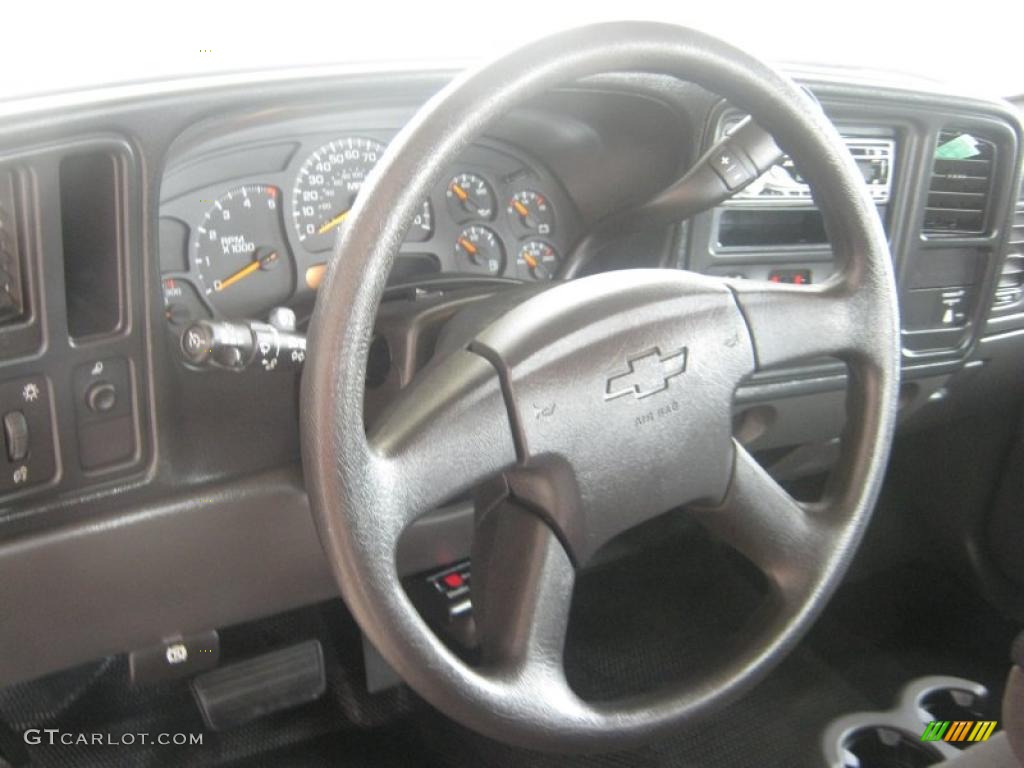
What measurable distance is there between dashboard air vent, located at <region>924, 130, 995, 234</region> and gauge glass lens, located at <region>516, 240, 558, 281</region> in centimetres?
58

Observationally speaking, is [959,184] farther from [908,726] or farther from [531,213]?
[908,726]

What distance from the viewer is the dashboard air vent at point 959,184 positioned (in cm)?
155

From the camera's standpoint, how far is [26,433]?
36.0 inches

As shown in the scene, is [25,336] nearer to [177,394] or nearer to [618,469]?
[177,394]

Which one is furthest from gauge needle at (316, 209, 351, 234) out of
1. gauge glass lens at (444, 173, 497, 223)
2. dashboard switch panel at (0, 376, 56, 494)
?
dashboard switch panel at (0, 376, 56, 494)

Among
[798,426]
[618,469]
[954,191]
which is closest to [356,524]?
[618,469]

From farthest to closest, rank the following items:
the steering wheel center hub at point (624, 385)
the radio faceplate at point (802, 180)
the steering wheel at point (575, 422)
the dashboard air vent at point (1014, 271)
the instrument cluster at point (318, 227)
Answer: the dashboard air vent at point (1014, 271) → the radio faceplate at point (802, 180) → the instrument cluster at point (318, 227) → the steering wheel center hub at point (624, 385) → the steering wheel at point (575, 422)

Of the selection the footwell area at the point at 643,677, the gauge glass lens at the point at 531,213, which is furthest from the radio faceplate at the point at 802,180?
the footwell area at the point at 643,677

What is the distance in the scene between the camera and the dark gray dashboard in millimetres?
905

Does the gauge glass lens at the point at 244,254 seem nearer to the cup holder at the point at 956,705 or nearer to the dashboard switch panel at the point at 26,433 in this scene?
the dashboard switch panel at the point at 26,433

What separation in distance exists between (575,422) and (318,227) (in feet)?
1.52

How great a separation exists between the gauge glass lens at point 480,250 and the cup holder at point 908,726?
0.82 meters

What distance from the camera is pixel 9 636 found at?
0.98 metres

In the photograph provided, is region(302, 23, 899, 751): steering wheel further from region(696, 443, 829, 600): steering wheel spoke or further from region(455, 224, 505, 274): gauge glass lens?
region(455, 224, 505, 274): gauge glass lens
